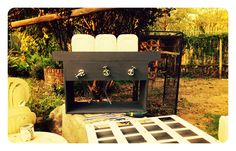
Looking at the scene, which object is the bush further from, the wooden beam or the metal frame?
the wooden beam

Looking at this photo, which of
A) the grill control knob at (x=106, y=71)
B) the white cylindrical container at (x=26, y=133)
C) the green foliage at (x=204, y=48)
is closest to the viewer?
the white cylindrical container at (x=26, y=133)

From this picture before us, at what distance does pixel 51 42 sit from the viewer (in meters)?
2.01

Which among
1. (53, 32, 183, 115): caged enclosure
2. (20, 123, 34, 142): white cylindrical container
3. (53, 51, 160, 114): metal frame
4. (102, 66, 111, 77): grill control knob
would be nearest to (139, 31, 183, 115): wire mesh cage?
(53, 32, 183, 115): caged enclosure

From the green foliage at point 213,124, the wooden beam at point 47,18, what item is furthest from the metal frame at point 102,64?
the green foliage at point 213,124

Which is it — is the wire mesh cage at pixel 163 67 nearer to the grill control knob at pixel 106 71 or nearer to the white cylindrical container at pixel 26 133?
the grill control knob at pixel 106 71

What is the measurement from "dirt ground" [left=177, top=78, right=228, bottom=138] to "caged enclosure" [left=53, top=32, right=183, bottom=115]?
0.07 meters

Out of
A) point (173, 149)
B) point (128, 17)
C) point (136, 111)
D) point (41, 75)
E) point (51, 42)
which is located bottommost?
point (173, 149)

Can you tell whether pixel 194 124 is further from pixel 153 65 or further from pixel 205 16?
pixel 205 16

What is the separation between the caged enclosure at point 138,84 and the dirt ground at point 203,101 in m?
0.07

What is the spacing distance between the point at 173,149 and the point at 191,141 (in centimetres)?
10

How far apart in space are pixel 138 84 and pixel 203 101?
1.44 feet

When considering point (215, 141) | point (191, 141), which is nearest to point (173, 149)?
point (191, 141)

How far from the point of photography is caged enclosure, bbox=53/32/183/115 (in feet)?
6.27

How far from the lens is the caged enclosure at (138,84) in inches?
75.2
